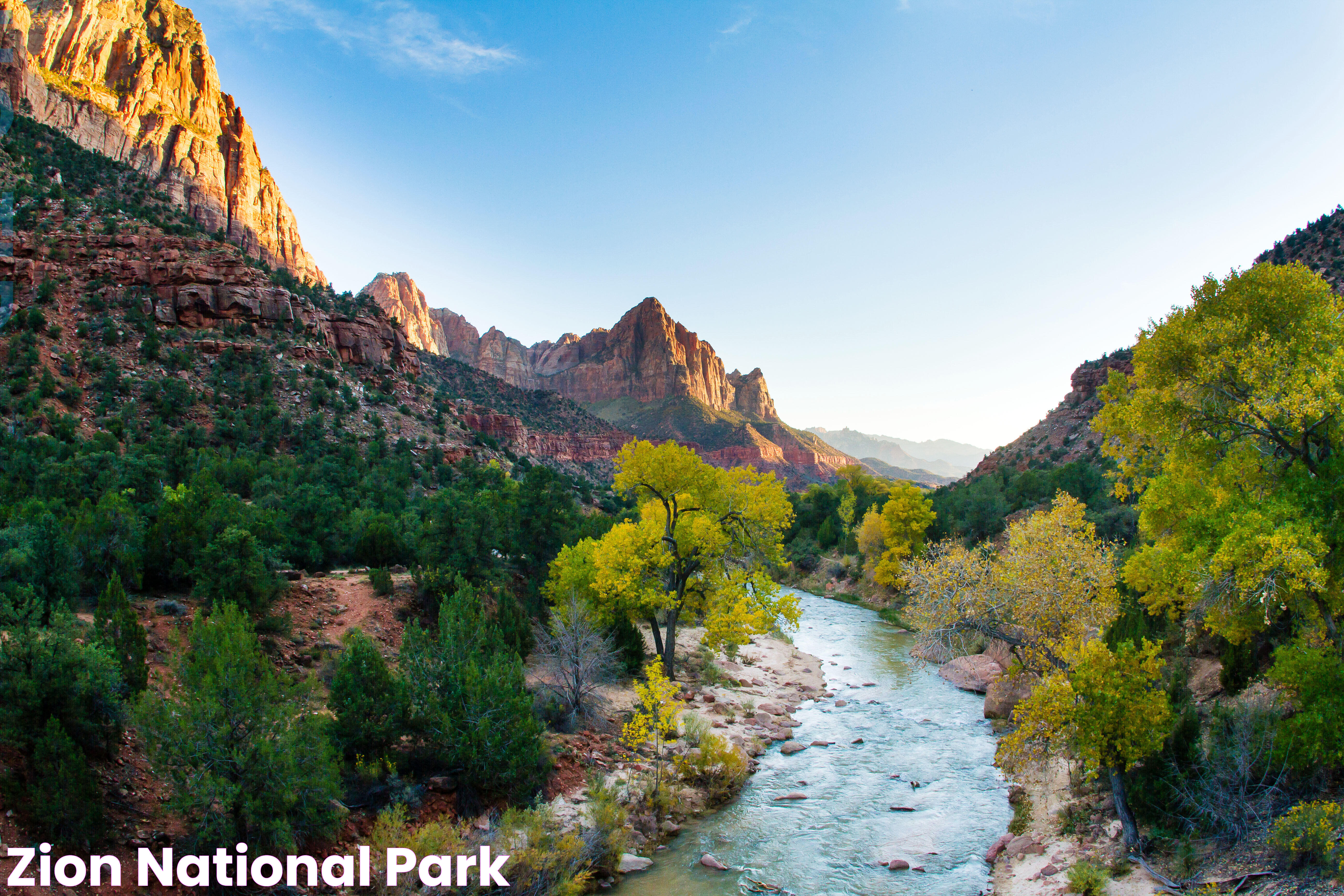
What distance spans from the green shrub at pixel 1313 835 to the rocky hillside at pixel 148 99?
79.8 metres

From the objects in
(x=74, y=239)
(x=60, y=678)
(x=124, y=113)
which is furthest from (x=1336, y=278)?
(x=124, y=113)

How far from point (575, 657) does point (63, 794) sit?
10.8m

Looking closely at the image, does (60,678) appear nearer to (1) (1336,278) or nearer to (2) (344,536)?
(2) (344,536)

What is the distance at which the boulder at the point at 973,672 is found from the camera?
23.0 metres

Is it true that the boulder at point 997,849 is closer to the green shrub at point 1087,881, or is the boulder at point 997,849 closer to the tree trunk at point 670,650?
the green shrub at point 1087,881

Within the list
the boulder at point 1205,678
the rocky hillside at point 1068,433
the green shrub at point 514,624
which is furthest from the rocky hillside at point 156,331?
the rocky hillside at point 1068,433

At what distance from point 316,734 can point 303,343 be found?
49.6 metres

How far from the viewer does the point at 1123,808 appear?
427 inches

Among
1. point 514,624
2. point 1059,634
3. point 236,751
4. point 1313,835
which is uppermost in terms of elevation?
point 1059,634

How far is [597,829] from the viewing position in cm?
1148

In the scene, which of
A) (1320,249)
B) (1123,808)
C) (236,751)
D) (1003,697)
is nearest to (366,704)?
(236,751)

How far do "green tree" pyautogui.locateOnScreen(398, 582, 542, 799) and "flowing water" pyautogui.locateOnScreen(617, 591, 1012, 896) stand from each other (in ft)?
10.1

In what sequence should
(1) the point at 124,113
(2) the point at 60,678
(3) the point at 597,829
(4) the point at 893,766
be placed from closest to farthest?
(2) the point at 60,678
(3) the point at 597,829
(4) the point at 893,766
(1) the point at 124,113

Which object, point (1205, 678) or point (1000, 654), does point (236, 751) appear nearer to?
point (1205, 678)
